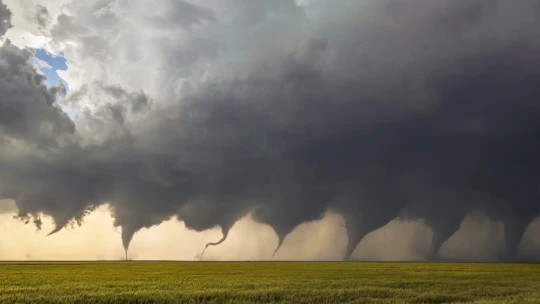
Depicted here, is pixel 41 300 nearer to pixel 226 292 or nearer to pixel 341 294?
pixel 226 292

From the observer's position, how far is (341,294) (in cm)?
2661

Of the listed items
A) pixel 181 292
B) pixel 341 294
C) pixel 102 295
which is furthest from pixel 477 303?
pixel 102 295

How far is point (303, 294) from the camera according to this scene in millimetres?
26688

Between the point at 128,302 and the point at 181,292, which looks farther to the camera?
the point at 181,292

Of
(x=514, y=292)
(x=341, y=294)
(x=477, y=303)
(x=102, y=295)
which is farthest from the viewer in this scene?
(x=514, y=292)

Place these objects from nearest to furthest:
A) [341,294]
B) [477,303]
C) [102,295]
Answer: [477,303] → [102,295] → [341,294]

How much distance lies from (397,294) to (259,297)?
10.1 meters

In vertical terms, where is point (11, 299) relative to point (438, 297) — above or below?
above

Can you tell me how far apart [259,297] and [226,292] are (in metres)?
2.67

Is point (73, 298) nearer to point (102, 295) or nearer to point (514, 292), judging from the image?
point (102, 295)

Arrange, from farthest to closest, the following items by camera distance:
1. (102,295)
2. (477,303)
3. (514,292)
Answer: (514,292) → (102,295) → (477,303)

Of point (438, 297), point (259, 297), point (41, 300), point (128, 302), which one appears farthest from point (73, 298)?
point (438, 297)

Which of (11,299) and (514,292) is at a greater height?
(11,299)

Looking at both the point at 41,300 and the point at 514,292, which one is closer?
the point at 41,300
